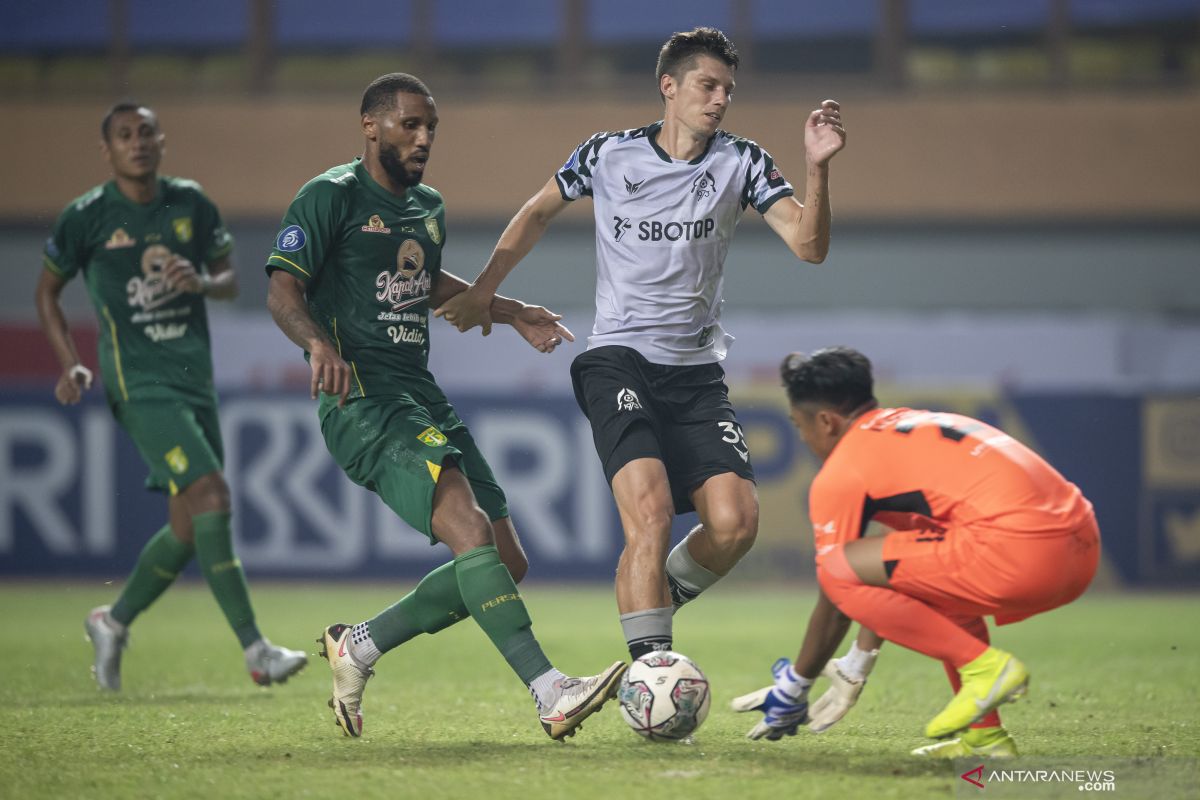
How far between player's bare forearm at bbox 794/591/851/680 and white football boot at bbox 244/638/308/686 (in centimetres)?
277

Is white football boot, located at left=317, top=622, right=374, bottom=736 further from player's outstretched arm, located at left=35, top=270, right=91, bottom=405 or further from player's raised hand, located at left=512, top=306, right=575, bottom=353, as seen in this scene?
player's outstretched arm, located at left=35, top=270, right=91, bottom=405

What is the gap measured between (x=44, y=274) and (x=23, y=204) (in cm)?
1389

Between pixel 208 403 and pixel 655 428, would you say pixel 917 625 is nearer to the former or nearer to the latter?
pixel 655 428

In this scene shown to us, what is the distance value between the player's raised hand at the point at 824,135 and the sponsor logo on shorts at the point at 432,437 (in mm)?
1620

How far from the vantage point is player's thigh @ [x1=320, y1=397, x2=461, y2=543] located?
5.22 m

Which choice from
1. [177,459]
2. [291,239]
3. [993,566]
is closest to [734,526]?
[993,566]

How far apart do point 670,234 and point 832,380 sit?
1.14m

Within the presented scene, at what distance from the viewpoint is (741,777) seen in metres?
4.32

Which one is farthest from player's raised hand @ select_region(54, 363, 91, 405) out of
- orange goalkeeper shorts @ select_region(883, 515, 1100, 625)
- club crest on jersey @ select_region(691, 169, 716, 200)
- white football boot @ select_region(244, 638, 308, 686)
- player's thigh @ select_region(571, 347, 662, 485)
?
orange goalkeeper shorts @ select_region(883, 515, 1100, 625)

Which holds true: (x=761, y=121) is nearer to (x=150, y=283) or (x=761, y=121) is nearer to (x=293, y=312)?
(x=150, y=283)

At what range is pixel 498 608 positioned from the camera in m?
5.10

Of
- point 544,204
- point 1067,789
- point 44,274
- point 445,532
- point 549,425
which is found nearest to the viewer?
point 1067,789

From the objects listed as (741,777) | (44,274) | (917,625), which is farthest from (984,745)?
(44,274)

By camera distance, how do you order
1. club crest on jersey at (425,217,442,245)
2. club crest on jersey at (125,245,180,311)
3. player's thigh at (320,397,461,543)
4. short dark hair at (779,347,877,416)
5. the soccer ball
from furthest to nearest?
1. club crest on jersey at (125,245,180,311)
2. club crest on jersey at (425,217,442,245)
3. player's thigh at (320,397,461,543)
4. the soccer ball
5. short dark hair at (779,347,877,416)
